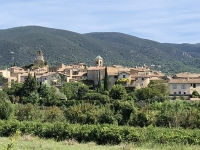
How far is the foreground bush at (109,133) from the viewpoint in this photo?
1750cm

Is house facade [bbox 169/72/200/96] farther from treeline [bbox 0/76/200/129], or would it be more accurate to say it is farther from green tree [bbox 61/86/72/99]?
green tree [bbox 61/86/72/99]

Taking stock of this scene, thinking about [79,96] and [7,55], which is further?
[7,55]

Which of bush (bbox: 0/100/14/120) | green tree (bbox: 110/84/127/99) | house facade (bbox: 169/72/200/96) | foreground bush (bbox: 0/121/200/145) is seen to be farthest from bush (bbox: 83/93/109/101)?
foreground bush (bbox: 0/121/200/145)

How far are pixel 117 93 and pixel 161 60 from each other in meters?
152

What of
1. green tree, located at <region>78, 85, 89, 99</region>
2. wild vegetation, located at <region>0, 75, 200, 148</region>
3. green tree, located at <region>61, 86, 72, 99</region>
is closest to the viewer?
wild vegetation, located at <region>0, 75, 200, 148</region>

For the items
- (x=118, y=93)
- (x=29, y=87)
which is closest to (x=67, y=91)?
(x=29, y=87)

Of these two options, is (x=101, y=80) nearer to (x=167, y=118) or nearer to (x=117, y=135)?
(x=167, y=118)

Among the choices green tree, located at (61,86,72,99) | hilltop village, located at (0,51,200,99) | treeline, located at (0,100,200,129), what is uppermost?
hilltop village, located at (0,51,200,99)

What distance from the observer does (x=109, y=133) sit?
59.7ft

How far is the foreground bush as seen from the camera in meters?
17.5

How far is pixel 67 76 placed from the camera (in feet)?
228

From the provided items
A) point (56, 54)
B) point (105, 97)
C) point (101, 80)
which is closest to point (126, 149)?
point (105, 97)

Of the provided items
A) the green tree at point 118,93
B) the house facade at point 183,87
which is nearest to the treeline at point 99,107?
the green tree at point 118,93

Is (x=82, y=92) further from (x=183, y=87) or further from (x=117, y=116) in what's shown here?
(x=117, y=116)
